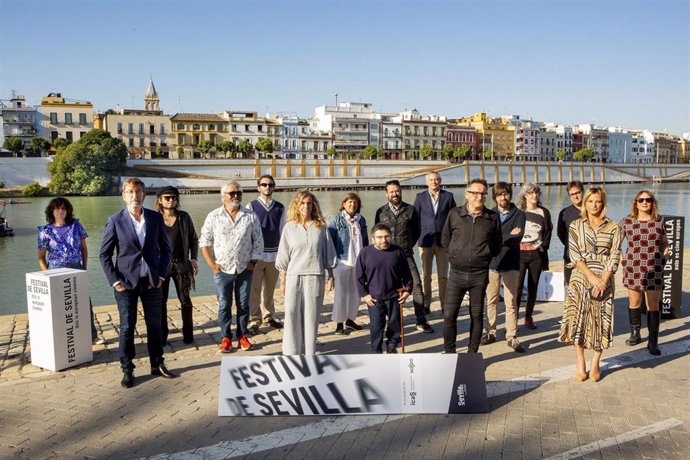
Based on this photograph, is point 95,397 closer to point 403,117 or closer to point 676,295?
point 676,295

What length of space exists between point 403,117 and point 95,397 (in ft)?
348

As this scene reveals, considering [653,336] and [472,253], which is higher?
[472,253]

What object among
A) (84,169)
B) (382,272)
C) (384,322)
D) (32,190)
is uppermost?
(84,169)

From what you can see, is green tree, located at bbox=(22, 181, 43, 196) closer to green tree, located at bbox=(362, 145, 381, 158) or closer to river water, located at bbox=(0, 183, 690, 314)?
river water, located at bbox=(0, 183, 690, 314)

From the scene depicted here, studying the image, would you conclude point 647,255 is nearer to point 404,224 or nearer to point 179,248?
point 404,224

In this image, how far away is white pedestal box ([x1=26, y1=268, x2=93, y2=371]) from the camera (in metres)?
5.46

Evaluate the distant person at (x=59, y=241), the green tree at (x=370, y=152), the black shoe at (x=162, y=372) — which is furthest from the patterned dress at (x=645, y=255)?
the green tree at (x=370, y=152)

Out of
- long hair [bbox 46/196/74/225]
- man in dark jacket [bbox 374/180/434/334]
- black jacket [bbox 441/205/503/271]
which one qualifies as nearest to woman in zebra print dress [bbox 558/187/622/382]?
black jacket [bbox 441/205/503/271]

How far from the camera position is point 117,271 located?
5137mm

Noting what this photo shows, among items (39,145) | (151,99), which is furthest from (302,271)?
(151,99)

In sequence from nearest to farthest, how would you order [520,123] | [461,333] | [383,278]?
1. [383,278]
2. [461,333]
3. [520,123]

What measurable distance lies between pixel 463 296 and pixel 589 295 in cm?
109

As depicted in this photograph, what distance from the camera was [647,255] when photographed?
605 cm

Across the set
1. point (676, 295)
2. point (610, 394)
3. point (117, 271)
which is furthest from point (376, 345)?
point (676, 295)
